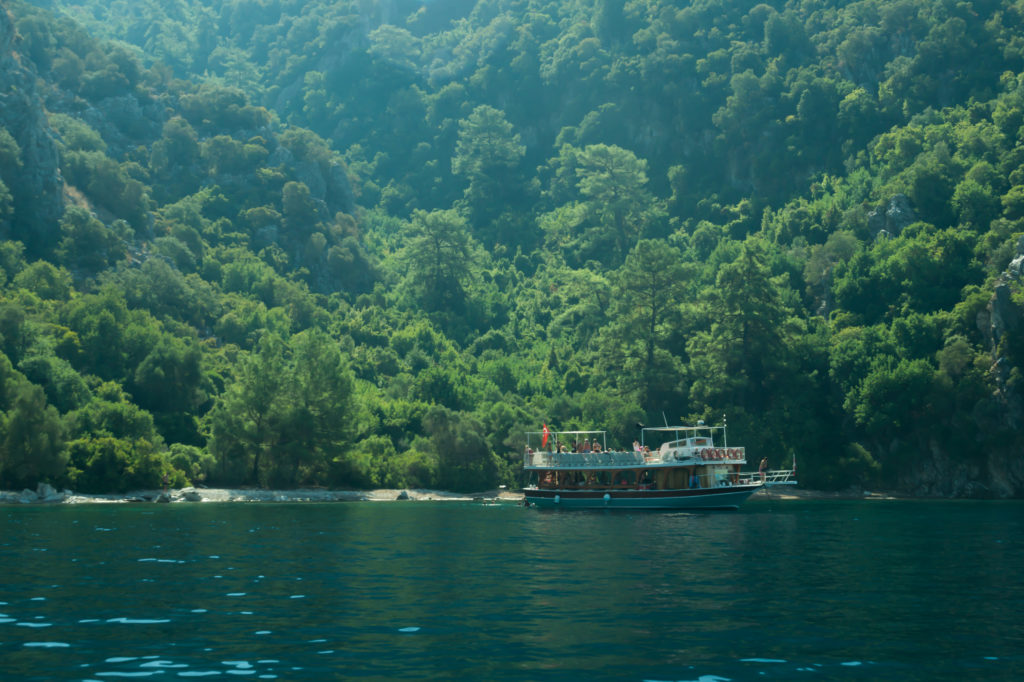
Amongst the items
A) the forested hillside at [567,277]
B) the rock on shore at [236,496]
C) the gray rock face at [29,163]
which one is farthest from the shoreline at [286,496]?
the gray rock face at [29,163]

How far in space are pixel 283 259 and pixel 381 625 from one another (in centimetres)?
14896

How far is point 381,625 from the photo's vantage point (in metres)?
27.7

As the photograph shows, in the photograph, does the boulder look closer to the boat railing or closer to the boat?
the boat

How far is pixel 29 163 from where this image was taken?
13925 cm

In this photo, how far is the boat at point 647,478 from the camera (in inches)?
3257

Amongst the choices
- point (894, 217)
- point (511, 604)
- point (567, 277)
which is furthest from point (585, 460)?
point (567, 277)

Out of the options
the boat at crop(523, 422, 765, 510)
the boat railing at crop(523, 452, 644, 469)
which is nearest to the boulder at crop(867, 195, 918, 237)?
the boat at crop(523, 422, 765, 510)

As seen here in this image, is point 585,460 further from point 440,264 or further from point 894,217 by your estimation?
point 440,264

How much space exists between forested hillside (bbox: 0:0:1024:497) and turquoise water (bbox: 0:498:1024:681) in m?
50.7

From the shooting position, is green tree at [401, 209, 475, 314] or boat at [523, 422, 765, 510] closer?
boat at [523, 422, 765, 510]

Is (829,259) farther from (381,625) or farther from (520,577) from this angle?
(381,625)

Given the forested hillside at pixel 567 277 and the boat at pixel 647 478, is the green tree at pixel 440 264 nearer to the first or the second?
the forested hillside at pixel 567 277

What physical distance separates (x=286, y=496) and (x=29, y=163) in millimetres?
68391

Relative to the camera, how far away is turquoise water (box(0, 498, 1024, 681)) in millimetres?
22797
